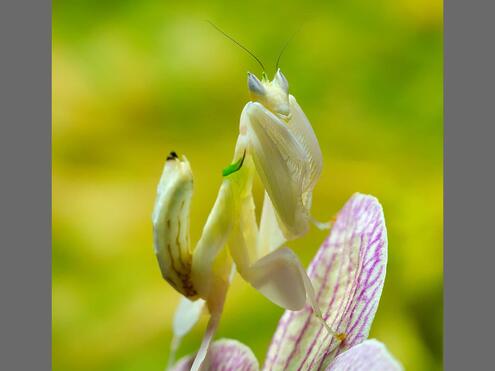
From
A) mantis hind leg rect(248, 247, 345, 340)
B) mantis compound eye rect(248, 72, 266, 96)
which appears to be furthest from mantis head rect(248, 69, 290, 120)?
mantis hind leg rect(248, 247, 345, 340)

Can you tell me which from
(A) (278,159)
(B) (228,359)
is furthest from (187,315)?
(A) (278,159)

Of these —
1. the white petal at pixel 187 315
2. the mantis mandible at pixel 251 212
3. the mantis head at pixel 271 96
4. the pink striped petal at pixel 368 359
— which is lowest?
the pink striped petal at pixel 368 359

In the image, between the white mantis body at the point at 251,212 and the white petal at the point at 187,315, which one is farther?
the white petal at the point at 187,315

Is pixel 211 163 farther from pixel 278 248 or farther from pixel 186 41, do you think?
pixel 278 248

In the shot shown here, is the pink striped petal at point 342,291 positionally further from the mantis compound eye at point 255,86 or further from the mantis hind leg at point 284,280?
the mantis compound eye at point 255,86

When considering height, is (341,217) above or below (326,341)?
above

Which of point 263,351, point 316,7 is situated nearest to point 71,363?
point 263,351

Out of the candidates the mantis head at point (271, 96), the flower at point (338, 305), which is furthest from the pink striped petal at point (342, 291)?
the mantis head at point (271, 96)
